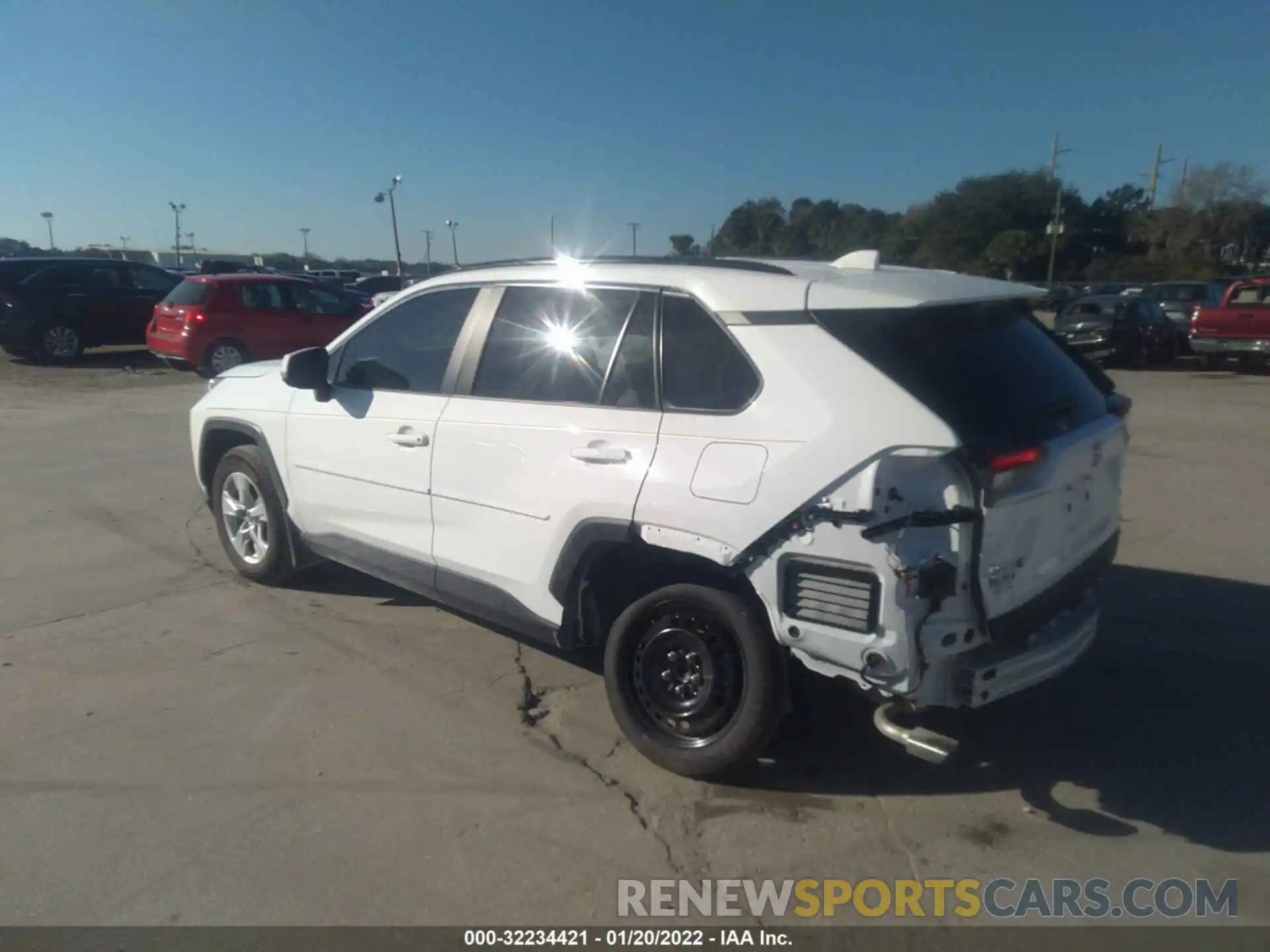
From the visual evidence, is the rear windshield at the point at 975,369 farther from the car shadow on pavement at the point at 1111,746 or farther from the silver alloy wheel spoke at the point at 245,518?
the silver alloy wheel spoke at the point at 245,518

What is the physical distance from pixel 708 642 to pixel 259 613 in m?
2.91

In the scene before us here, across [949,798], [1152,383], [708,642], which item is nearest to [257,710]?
[708,642]

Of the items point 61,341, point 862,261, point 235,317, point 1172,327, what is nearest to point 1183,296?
point 1172,327

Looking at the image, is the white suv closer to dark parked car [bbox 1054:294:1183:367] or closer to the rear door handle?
the rear door handle

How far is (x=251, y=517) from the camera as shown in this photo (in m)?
5.83

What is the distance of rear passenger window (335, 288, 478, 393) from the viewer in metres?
4.65

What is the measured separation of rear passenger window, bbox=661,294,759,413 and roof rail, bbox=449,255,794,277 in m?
0.24

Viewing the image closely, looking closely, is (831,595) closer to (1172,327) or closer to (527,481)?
(527,481)

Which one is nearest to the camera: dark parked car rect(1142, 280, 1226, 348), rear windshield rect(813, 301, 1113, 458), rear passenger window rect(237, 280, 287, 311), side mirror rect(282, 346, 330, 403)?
rear windshield rect(813, 301, 1113, 458)

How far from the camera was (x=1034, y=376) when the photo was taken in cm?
360

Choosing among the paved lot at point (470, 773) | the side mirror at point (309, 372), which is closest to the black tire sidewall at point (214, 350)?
the paved lot at point (470, 773)

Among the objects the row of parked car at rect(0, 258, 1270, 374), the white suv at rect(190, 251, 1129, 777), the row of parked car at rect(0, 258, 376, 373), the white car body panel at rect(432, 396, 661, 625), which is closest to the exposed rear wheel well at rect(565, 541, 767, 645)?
the white suv at rect(190, 251, 1129, 777)

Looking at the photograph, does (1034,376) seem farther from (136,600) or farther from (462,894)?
(136,600)

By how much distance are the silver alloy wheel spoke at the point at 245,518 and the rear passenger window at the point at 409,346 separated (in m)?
1.10
